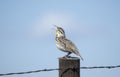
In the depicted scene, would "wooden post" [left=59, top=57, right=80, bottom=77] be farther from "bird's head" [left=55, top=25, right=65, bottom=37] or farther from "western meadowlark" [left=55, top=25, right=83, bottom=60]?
"bird's head" [left=55, top=25, right=65, bottom=37]

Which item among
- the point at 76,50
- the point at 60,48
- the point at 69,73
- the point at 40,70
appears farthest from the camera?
the point at 60,48

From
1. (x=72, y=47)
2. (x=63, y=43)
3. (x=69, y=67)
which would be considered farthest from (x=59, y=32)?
(x=69, y=67)

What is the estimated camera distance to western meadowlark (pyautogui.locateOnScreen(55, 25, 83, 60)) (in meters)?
8.66

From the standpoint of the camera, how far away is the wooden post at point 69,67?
562cm

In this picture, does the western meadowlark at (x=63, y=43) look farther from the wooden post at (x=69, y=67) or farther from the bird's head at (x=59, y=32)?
the wooden post at (x=69, y=67)

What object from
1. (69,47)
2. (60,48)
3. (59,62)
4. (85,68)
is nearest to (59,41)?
(60,48)

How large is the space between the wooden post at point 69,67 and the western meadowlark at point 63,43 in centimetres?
240

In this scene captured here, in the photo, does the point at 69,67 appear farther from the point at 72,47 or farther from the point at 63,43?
the point at 63,43

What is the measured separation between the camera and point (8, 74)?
226 inches

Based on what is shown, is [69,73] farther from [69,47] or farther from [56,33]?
[56,33]

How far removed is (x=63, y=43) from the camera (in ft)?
30.9

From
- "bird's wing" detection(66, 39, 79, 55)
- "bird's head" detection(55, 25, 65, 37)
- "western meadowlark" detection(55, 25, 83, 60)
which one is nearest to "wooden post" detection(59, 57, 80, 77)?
"western meadowlark" detection(55, 25, 83, 60)

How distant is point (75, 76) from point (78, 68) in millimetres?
163

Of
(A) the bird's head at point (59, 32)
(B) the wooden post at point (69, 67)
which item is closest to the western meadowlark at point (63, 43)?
(A) the bird's head at point (59, 32)
